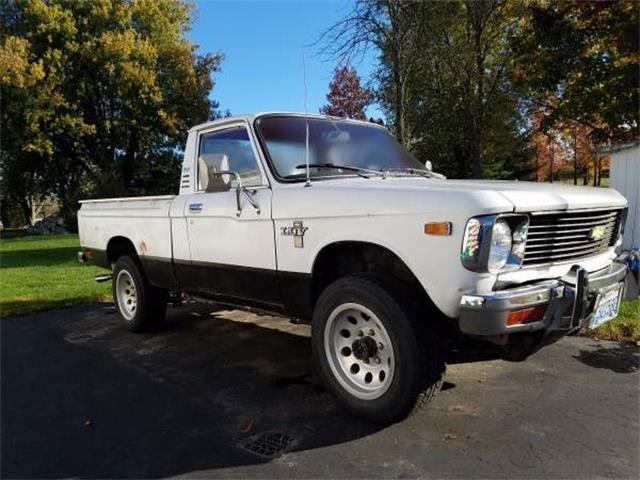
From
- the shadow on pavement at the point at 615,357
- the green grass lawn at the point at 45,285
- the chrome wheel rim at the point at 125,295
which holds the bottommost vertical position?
the shadow on pavement at the point at 615,357

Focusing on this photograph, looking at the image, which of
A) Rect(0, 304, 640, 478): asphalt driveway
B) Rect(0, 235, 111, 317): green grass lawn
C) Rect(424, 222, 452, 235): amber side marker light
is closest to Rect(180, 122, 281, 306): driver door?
Rect(0, 304, 640, 478): asphalt driveway

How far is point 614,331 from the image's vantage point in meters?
5.53

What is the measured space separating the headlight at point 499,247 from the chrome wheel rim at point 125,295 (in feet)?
14.5

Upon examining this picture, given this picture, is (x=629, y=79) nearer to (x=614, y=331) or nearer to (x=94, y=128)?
(x=614, y=331)

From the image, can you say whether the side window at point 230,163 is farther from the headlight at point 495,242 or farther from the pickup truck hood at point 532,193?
the headlight at point 495,242

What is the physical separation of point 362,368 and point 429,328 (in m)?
0.63

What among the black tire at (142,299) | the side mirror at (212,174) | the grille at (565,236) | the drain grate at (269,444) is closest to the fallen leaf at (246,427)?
the drain grate at (269,444)

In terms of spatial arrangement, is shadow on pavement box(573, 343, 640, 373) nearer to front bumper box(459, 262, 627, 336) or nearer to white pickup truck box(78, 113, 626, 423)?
white pickup truck box(78, 113, 626, 423)

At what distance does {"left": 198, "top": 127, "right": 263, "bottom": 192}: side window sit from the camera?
4.61 metres

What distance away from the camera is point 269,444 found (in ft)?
11.4

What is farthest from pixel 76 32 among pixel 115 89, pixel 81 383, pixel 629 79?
pixel 81 383

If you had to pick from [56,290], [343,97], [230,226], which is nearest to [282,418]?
[230,226]

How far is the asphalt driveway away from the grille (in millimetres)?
1073

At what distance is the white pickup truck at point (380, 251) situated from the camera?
324cm
